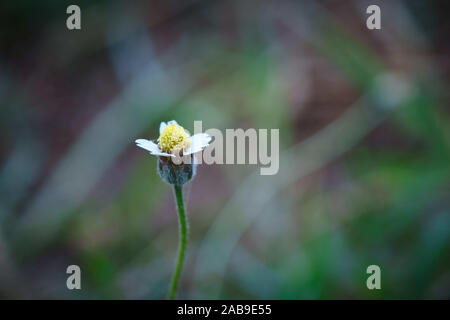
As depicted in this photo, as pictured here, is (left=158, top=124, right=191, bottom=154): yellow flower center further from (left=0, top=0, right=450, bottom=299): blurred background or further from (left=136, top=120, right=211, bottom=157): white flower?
(left=0, top=0, right=450, bottom=299): blurred background

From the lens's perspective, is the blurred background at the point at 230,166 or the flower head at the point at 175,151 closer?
the flower head at the point at 175,151

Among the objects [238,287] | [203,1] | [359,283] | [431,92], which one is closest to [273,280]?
[238,287]

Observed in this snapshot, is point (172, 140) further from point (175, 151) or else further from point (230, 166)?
point (230, 166)

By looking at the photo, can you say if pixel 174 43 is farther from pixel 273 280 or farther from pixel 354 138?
pixel 273 280

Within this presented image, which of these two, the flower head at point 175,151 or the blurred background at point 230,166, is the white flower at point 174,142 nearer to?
the flower head at point 175,151

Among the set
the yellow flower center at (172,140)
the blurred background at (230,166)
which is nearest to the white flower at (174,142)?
the yellow flower center at (172,140)

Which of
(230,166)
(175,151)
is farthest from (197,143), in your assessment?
(230,166)
